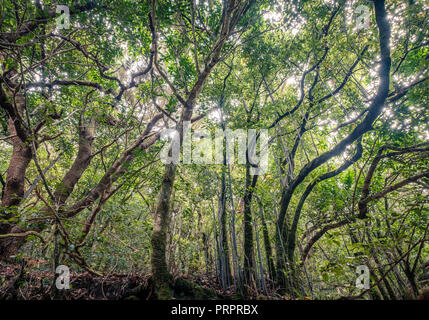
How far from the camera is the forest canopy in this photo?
2033 mm

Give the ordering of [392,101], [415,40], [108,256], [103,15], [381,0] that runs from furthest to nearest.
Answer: [108,256]
[103,15]
[392,101]
[415,40]
[381,0]

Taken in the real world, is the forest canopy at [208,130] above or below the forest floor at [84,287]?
above

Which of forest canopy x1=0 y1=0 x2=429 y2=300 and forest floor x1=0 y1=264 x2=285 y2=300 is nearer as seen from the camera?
forest floor x1=0 y1=264 x2=285 y2=300

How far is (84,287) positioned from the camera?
90.0 inches

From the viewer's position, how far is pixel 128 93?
14.7 ft

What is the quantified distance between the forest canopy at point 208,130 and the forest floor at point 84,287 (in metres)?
0.02

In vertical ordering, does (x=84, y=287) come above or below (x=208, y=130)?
below

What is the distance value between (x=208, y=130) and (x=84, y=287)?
11.3 ft

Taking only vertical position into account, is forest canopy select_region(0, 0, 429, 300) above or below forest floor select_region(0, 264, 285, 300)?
above

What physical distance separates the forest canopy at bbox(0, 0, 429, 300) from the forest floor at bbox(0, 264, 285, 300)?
2 cm

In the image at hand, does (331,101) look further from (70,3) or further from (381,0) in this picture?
(70,3)

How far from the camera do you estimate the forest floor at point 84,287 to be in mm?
1854
